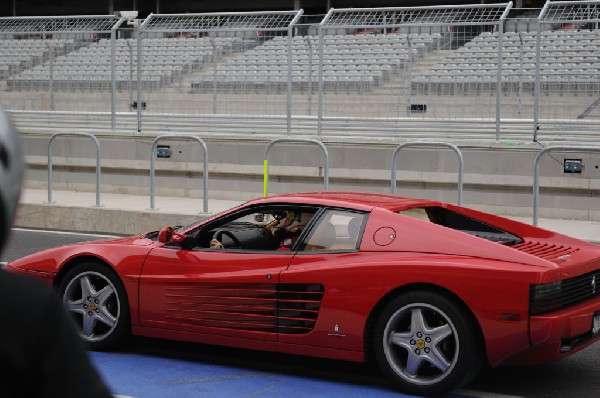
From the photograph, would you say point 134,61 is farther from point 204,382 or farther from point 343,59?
point 204,382

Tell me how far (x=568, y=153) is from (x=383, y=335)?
26.3 ft

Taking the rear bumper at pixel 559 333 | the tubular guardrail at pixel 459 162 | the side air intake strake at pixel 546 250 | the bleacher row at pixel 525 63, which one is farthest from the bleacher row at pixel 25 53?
the rear bumper at pixel 559 333

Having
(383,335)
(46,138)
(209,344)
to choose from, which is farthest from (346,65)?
(383,335)

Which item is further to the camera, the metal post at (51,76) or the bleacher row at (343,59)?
the metal post at (51,76)

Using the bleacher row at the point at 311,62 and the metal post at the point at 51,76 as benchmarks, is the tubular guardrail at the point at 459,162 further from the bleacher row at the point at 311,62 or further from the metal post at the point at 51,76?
the metal post at the point at 51,76

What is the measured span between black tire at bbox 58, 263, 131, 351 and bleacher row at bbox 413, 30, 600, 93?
8612mm

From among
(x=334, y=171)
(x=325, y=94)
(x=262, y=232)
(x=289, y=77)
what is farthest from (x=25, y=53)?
(x=262, y=232)

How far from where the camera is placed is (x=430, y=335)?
239 inches

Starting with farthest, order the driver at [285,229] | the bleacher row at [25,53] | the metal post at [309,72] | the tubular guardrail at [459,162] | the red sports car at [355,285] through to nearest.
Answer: the bleacher row at [25,53] < the metal post at [309,72] < the tubular guardrail at [459,162] < the driver at [285,229] < the red sports car at [355,285]

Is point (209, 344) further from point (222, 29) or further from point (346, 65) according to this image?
point (222, 29)

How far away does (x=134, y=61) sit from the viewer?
17.4 m

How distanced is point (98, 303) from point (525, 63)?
29.3 ft

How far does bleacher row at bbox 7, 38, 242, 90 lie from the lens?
17.0 metres

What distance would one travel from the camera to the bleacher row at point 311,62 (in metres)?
14.3
